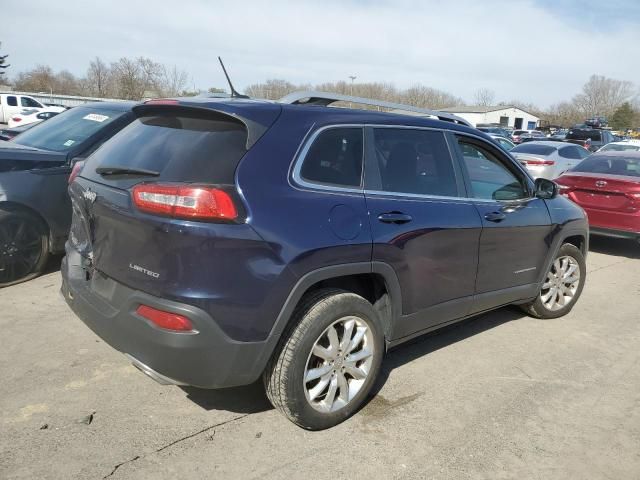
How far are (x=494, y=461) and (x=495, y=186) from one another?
2.13 m

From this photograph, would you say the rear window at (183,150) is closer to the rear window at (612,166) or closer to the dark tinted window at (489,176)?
the dark tinted window at (489,176)

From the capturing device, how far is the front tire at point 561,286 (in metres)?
5.01

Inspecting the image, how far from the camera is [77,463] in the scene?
2652 mm

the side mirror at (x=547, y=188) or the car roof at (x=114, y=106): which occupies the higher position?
the car roof at (x=114, y=106)

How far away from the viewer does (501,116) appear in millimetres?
78438

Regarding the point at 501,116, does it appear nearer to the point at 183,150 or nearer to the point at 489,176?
the point at 489,176

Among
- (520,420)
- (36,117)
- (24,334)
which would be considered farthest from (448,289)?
(36,117)

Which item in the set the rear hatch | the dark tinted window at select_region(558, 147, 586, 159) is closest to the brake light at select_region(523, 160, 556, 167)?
the dark tinted window at select_region(558, 147, 586, 159)

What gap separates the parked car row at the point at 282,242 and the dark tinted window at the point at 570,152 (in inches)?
480

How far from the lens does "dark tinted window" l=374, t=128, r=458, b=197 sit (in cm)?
330

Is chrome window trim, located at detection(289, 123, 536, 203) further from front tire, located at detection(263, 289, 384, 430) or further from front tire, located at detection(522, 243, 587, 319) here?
front tire, located at detection(522, 243, 587, 319)

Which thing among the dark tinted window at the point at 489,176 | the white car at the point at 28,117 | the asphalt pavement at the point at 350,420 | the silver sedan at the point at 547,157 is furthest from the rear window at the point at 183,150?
the white car at the point at 28,117

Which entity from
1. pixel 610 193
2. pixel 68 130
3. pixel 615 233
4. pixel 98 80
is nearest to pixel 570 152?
pixel 610 193

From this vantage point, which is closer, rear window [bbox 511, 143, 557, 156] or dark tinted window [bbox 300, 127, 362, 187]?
dark tinted window [bbox 300, 127, 362, 187]
